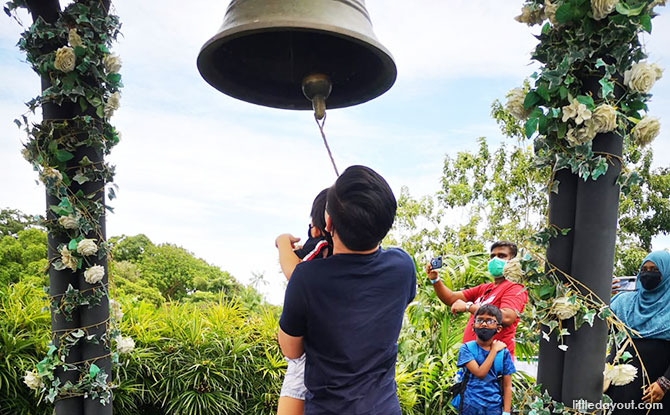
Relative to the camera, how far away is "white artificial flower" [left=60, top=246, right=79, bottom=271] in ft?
8.76

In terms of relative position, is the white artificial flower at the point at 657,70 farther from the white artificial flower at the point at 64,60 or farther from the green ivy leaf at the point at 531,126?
the white artificial flower at the point at 64,60

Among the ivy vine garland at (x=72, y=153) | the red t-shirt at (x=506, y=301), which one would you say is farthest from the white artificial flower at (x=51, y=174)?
the red t-shirt at (x=506, y=301)

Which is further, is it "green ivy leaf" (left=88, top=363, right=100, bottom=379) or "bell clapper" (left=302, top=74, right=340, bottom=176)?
"green ivy leaf" (left=88, top=363, right=100, bottom=379)

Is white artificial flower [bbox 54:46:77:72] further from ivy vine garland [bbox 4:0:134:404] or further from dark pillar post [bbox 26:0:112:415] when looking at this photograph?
dark pillar post [bbox 26:0:112:415]

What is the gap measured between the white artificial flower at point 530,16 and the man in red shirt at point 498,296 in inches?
68.8

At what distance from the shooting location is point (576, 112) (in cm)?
184

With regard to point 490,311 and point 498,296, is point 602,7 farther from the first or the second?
point 498,296

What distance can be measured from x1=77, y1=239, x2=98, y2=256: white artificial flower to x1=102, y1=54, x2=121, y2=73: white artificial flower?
966mm

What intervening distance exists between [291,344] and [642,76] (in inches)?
61.6

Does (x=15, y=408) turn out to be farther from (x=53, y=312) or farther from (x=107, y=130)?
(x=107, y=130)

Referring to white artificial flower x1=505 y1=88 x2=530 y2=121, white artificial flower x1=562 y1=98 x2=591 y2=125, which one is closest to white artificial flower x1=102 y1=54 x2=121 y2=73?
white artificial flower x1=505 y1=88 x2=530 y2=121

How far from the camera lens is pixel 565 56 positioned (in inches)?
73.4

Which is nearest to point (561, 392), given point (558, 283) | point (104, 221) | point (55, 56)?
point (558, 283)

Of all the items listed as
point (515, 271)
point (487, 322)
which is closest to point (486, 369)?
point (487, 322)
